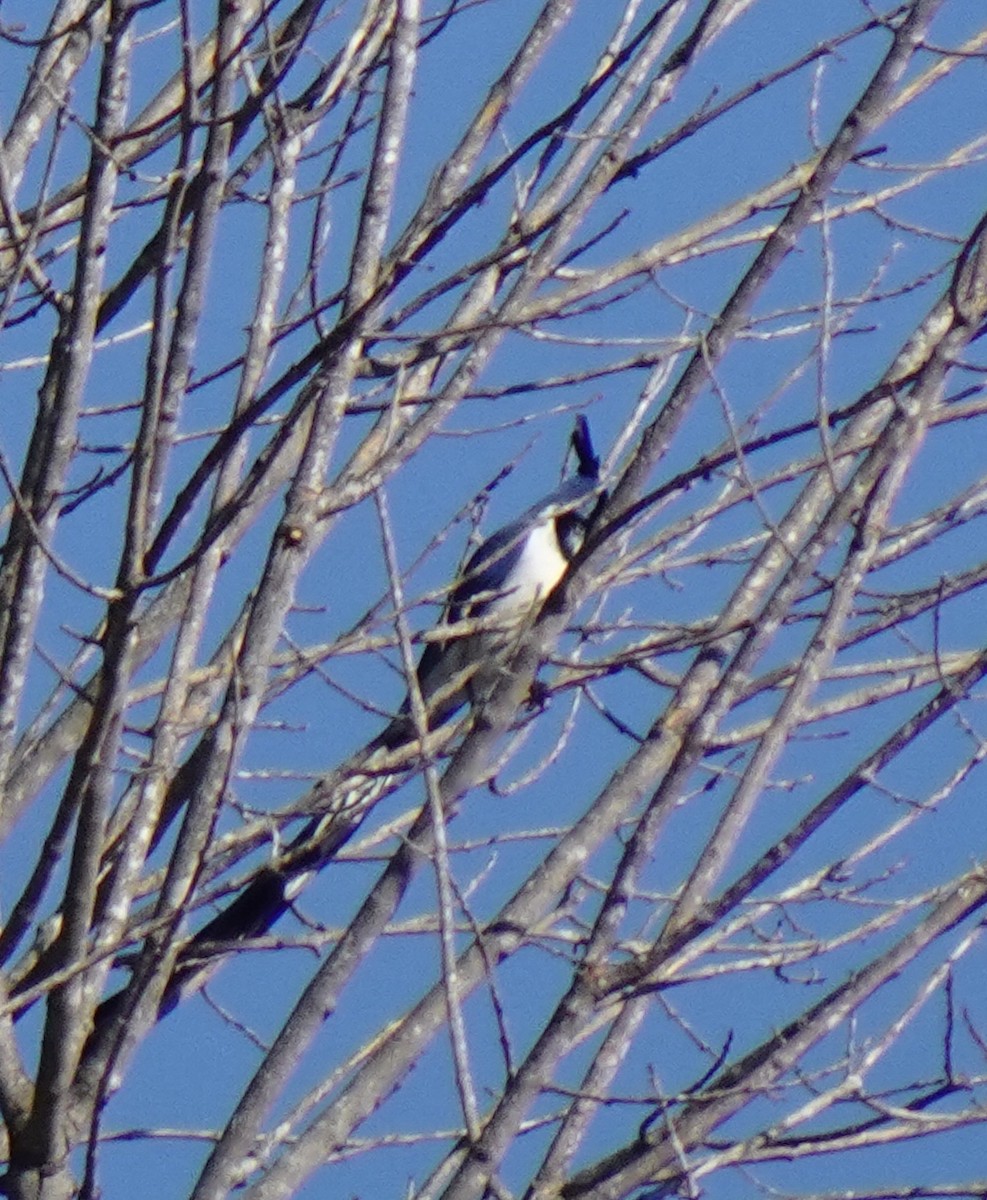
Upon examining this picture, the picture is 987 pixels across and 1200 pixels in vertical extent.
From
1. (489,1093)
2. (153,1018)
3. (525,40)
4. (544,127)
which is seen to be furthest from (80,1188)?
(525,40)

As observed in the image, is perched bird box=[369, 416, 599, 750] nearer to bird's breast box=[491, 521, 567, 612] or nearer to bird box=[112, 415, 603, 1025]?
bird's breast box=[491, 521, 567, 612]

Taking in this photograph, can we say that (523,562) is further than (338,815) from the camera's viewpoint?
Yes

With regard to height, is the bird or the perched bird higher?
the perched bird

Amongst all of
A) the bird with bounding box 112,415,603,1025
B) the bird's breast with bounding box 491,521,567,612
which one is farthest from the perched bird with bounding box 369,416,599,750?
the bird with bounding box 112,415,603,1025

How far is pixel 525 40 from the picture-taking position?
2844 millimetres

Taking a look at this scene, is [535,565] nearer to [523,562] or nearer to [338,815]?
[523,562]

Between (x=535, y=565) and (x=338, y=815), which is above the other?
(x=535, y=565)

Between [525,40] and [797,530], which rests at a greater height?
[525,40]

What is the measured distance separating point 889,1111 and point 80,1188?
87 cm

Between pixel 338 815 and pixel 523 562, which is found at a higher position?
pixel 523 562

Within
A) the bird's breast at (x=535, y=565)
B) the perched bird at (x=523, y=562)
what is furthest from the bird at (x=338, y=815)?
the bird's breast at (x=535, y=565)

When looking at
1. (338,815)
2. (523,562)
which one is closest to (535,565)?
(523,562)

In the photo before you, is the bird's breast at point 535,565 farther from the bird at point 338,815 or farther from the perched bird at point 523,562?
the bird at point 338,815

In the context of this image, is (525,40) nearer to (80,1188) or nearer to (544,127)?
(544,127)
